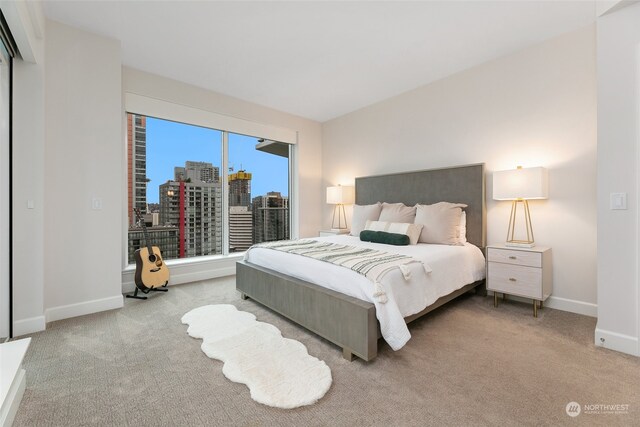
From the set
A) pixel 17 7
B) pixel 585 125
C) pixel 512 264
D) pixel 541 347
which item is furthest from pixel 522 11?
pixel 17 7

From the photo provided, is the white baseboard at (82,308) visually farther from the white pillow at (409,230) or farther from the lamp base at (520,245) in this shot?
the lamp base at (520,245)

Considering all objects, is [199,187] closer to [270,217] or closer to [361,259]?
[270,217]

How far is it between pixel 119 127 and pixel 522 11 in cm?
400

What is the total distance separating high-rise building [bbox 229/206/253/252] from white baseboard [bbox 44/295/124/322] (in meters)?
1.75

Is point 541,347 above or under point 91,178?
under

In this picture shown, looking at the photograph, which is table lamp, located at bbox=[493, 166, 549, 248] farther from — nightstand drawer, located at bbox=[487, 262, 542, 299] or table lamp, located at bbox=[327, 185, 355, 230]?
table lamp, located at bbox=[327, 185, 355, 230]

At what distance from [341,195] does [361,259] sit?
2559mm

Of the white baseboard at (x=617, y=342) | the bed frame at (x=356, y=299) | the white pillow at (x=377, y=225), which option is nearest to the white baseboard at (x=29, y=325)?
the bed frame at (x=356, y=299)

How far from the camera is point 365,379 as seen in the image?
5.50ft

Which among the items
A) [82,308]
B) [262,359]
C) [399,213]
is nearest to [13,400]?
[262,359]

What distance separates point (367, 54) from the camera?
3.08 meters

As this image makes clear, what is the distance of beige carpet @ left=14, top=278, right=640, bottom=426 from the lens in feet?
4.53

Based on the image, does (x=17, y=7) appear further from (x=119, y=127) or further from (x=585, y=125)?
(x=585, y=125)

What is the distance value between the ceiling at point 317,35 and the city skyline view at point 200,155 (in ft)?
2.38
